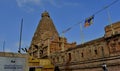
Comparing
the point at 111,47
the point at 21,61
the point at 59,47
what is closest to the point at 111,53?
the point at 111,47

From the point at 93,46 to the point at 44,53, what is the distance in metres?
12.2

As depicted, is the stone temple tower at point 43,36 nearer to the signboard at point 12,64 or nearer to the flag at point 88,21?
the flag at point 88,21

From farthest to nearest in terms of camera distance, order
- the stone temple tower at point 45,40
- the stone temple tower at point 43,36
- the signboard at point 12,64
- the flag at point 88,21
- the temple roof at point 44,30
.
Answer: the temple roof at point 44,30, the stone temple tower at point 43,36, the stone temple tower at point 45,40, the flag at point 88,21, the signboard at point 12,64

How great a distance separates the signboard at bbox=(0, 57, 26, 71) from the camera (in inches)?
572

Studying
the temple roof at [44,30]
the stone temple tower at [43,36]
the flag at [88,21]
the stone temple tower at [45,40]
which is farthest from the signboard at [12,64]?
the temple roof at [44,30]

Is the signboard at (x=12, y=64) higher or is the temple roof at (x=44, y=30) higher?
the temple roof at (x=44, y=30)

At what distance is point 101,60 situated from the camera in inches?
757

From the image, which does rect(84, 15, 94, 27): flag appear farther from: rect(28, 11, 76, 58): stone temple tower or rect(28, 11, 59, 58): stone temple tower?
rect(28, 11, 59, 58): stone temple tower

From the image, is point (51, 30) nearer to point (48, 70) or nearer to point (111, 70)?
point (48, 70)

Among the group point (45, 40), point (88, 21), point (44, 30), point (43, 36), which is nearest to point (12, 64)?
point (88, 21)

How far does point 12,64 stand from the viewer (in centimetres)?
1477

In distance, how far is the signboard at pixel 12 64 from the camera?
14539mm

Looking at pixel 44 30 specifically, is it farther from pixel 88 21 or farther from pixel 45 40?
pixel 88 21

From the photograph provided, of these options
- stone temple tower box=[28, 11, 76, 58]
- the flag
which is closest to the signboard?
the flag
